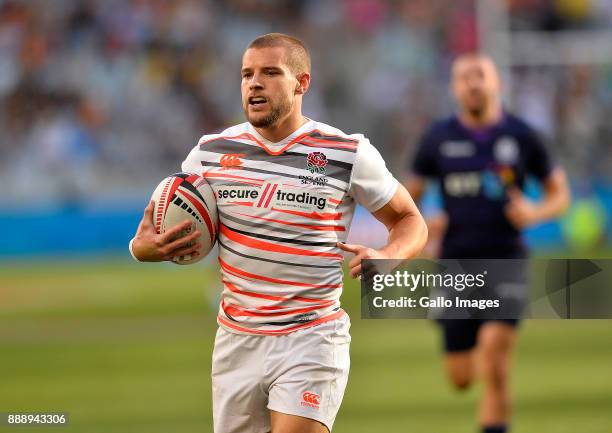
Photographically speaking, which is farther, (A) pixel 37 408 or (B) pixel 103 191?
(B) pixel 103 191

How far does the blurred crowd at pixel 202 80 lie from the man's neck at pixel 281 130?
730 inches

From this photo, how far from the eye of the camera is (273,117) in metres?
5.58

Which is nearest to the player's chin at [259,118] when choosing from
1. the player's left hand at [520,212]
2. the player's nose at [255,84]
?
the player's nose at [255,84]

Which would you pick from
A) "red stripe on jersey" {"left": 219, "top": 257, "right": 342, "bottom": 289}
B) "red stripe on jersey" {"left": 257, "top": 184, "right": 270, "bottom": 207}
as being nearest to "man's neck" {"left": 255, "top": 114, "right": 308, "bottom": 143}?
"red stripe on jersey" {"left": 257, "top": 184, "right": 270, "bottom": 207}

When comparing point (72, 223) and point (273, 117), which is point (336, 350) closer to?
point (273, 117)

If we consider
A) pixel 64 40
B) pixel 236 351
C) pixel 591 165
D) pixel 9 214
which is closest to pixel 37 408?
pixel 236 351

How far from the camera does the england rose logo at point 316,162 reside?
5.65 meters

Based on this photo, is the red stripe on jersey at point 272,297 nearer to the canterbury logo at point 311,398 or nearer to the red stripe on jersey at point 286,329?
the red stripe on jersey at point 286,329

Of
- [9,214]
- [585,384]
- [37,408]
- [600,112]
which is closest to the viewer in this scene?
[37,408]

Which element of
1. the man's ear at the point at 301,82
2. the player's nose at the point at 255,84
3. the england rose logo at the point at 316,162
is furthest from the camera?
the man's ear at the point at 301,82

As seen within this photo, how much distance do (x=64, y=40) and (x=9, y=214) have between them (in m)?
5.21

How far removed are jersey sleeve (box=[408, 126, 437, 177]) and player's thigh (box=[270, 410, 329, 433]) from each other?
170 inches

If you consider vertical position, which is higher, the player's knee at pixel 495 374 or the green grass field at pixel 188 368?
the player's knee at pixel 495 374

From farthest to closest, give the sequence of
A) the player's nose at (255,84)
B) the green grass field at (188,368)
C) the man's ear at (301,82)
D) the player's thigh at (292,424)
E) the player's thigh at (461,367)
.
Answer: the green grass field at (188,368) → the player's thigh at (461,367) → the man's ear at (301,82) → the player's nose at (255,84) → the player's thigh at (292,424)
